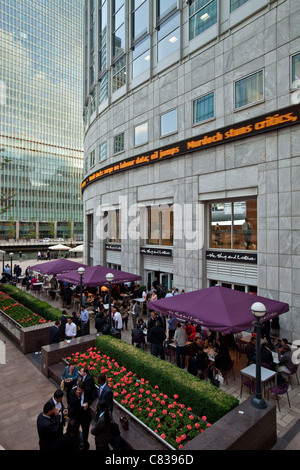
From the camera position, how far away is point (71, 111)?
5172 inches

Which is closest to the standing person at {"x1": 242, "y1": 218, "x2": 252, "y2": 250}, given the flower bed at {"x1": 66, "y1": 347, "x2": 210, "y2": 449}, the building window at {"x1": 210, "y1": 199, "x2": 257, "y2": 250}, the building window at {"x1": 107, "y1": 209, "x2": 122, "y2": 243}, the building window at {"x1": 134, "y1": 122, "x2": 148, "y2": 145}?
the building window at {"x1": 210, "y1": 199, "x2": 257, "y2": 250}

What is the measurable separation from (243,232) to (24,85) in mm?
128860

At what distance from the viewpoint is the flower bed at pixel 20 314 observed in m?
14.0

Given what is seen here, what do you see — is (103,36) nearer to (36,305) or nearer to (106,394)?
(36,305)

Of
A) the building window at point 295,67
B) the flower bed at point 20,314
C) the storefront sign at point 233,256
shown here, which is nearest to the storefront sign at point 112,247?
the flower bed at point 20,314

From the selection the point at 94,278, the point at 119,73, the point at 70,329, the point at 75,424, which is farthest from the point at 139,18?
the point at 75,424

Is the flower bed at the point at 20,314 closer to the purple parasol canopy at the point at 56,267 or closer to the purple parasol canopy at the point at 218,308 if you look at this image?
the purple parasol canopy at the point at 56,267

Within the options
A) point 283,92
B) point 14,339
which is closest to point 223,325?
point 14,339

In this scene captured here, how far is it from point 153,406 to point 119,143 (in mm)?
22282

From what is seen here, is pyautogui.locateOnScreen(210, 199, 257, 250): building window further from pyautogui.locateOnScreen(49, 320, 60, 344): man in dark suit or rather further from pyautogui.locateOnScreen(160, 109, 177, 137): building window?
pyautogui.locateOnScreen(49, 320, 60, 344): man in dark suit

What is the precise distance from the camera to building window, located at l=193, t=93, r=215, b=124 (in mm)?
17328

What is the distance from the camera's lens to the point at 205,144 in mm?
17312

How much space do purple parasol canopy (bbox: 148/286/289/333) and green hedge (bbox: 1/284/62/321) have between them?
6.09 meters

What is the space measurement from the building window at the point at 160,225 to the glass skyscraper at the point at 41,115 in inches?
3979
